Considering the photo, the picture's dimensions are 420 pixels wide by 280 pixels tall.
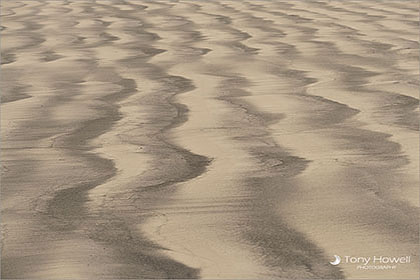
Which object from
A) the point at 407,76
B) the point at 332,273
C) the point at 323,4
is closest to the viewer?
the point at 332,273

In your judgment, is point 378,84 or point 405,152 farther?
point 378,84

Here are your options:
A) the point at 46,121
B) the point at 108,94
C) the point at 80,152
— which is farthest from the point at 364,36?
the point at 80,152

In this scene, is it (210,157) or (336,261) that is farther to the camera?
(210,157)

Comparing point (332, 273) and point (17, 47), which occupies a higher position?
point (332, 273)

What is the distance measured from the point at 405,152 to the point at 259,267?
44.1 inches

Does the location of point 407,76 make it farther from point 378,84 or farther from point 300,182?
point 300,182

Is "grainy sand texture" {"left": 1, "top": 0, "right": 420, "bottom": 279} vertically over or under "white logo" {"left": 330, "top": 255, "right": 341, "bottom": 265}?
under

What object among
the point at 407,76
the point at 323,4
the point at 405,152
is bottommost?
the point at 323,4

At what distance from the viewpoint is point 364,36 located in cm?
614

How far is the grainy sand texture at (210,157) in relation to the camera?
82.7 inches

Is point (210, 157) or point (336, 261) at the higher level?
point (336, 261)

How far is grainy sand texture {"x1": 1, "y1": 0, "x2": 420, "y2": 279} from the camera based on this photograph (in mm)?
2102

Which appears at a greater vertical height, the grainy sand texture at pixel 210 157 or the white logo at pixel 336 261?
the white logo at pixel 336 261

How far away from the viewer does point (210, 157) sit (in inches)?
117
